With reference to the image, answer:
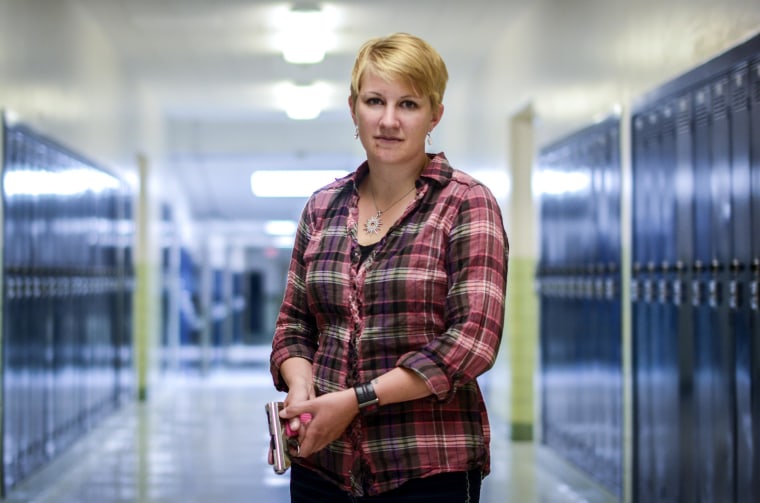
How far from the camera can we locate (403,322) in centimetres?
145

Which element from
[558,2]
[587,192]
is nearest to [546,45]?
[558,2]

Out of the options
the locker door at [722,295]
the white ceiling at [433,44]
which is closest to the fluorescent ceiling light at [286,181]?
the white ceiling at [433,44]

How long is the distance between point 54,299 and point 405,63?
5.54 m

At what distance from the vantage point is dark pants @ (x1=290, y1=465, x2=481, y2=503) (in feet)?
4.77

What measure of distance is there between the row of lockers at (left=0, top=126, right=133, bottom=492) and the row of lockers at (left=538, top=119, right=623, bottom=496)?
306cm

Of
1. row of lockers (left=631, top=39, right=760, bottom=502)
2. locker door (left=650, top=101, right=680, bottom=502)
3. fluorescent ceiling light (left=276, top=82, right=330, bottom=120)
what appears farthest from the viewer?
fluorescent ceiling light (left=276, top=82, right=330, bottom=120)

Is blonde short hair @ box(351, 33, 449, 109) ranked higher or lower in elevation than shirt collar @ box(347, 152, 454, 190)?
higher

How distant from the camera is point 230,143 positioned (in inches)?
526

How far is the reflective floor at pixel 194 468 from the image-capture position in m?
5.48

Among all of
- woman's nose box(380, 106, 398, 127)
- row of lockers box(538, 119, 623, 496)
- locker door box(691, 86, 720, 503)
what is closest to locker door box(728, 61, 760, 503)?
locker door box(691, 86, 720, 503)

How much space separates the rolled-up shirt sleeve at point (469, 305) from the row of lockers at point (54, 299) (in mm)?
4348

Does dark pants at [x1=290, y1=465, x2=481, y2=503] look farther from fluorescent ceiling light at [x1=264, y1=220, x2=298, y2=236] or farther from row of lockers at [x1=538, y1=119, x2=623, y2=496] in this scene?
fluorescent ceiling light at [x1=264, y1=220, x2=298, y2=236]

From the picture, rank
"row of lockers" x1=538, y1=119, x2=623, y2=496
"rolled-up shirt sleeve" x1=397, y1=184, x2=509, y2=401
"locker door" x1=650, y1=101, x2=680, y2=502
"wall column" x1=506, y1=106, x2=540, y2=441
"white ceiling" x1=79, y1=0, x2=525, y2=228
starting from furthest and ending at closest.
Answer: "wall column" x1=506, y1=106, x2=540, y2=441 → "white ceiling" x1=79, y1=0, x2=525, y2=228 → "row of lockers" x1=538, y1=119, x2=623, y2=496 → "locker door" x1=650, y1=101, x2=680, y2=502 → "rolled-up shirt sleeve" x1=397, y1=184, x2=509, y2=401

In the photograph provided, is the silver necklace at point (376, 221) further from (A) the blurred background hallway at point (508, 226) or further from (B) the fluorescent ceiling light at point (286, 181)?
(B) the fluorescent ceiling light at point (286, 181)
